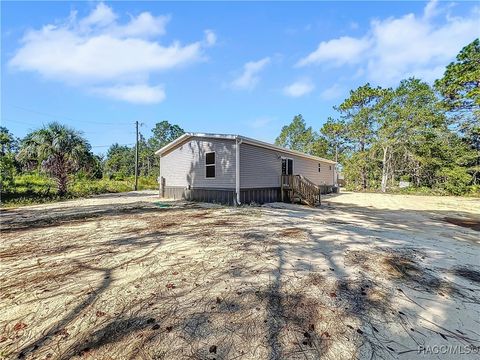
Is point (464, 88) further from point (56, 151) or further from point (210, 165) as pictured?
point (56, 151)

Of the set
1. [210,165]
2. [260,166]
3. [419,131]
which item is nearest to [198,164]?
[210,165]

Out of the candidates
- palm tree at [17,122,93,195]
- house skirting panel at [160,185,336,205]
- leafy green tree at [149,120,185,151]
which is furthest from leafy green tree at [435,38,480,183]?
leafy green tree at [149,120,185,151]

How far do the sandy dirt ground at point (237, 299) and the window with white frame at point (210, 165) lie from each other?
6.89 meters

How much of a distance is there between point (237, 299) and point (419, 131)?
961 inches

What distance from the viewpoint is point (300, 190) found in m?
12.0

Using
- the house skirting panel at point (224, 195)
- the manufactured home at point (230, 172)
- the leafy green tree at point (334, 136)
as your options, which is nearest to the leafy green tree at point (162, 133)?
the leafy green tree at point (334, 136)

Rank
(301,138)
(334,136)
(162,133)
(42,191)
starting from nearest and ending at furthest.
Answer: (42,191) < (334,136) < (301,138) < (162,133)

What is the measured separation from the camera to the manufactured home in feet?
34.4

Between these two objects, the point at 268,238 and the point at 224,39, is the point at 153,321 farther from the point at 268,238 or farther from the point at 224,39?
the point at 224,39

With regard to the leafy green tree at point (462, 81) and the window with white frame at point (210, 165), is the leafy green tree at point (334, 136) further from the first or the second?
the window with white frame at point (210, 165)

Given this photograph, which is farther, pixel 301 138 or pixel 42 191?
pixel 301 138

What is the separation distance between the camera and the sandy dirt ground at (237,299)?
5.74 ft

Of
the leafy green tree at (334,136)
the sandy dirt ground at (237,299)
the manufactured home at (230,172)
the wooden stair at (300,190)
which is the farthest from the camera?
the leafy green tree at (334,136)

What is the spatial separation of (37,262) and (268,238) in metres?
3.75
